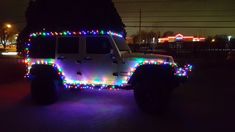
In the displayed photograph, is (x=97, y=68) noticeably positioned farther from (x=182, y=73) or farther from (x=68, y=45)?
(x=182, y=73)

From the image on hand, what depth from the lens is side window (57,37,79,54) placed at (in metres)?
10.5

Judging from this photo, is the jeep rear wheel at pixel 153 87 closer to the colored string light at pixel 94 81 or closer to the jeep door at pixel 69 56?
the colored string light at pixel 94 81

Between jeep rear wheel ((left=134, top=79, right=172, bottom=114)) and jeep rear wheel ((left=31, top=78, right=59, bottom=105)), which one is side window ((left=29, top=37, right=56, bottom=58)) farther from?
jeep rear wheel ((left=134, top=79, right=172, bottom=114))

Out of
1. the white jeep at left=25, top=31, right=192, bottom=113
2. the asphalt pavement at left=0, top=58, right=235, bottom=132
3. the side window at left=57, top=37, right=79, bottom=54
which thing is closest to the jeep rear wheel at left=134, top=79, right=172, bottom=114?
the white jeep at left=25, top=31, right=192, bottom=113

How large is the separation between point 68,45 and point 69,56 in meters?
0.35

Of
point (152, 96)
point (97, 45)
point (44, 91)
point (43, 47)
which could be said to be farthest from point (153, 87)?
point (43, 47)

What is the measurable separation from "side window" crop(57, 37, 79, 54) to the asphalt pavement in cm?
153

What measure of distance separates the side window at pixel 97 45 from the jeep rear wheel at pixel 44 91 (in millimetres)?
1526

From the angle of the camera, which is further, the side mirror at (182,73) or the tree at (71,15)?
the tree at (71,15)

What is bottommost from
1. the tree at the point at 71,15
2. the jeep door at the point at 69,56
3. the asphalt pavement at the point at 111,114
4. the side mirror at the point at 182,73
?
the asphalt pavement at the point at 111,114

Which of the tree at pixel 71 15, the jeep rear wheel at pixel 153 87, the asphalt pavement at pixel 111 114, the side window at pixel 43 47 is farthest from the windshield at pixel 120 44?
the tree at pixel 71 15

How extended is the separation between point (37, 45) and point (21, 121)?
10.3ft

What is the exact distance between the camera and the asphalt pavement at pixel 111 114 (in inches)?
302

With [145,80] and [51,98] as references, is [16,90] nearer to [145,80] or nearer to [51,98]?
[51,98]
